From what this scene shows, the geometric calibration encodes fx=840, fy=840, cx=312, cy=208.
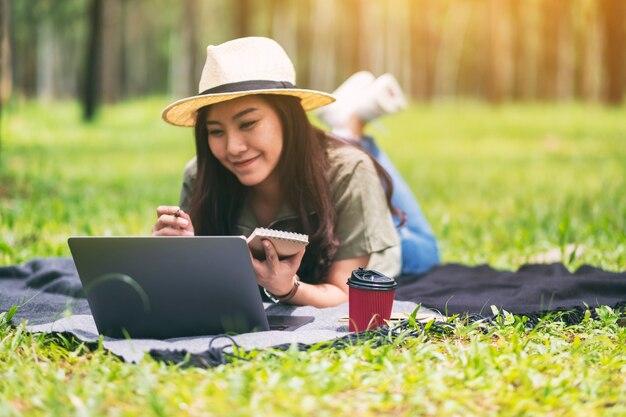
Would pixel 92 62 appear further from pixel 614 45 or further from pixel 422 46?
pixel 422 46

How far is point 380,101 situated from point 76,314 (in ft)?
8.32

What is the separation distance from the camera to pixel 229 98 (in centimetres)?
347

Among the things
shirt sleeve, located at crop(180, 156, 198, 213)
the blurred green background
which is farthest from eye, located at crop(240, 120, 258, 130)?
the blurred green background

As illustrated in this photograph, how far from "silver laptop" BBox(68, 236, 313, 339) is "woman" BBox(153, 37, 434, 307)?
282 mm

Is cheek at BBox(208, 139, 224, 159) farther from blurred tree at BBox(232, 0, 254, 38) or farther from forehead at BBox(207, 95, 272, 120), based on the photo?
blurred tree at BBox(232, 0, 254, 38)

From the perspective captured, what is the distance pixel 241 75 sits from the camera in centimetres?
349

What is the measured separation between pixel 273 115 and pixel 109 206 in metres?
3.92

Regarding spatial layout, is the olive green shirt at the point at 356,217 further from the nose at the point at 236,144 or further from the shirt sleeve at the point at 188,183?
the nose at the point at 236,144

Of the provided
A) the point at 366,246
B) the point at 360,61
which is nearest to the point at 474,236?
the point at 366,246

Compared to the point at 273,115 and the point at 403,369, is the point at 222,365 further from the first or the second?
the point at 273,115

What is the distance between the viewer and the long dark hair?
370 centimetres

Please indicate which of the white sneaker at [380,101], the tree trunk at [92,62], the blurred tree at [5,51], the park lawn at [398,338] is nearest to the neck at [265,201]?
the park lawn at [398,338]

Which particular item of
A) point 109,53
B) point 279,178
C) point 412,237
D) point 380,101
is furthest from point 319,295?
point 109,53

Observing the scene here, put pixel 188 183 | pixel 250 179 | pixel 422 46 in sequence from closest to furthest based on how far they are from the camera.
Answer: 1. pixel 250 179
2. pixel 188 183
3. pixel 422 46
